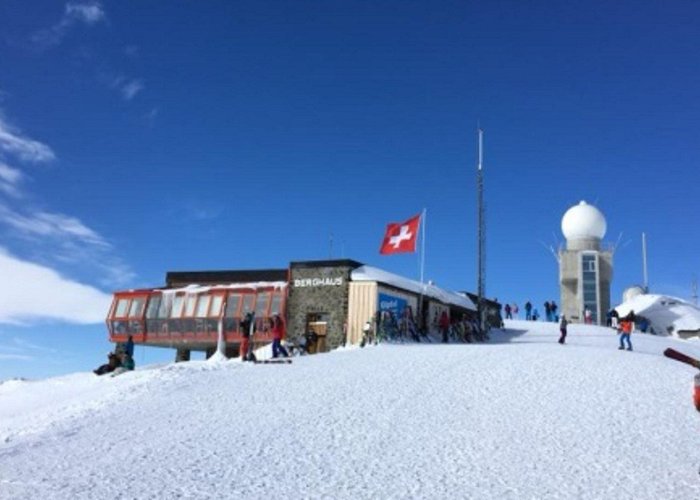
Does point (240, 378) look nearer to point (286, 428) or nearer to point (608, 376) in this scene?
point (286, 428)

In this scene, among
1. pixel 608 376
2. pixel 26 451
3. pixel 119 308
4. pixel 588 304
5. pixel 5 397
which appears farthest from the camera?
pixel 588 304

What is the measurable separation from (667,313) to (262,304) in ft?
104

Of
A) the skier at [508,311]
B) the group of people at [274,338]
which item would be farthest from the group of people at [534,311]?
the group of people at [274,338]

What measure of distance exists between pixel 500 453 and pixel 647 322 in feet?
132

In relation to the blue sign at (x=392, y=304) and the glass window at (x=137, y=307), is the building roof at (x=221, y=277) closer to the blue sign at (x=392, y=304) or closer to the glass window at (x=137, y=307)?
the glass window at (x=137, y=307)

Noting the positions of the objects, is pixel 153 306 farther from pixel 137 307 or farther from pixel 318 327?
pixel 318 327

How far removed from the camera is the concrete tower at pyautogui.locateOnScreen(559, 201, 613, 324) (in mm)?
49719

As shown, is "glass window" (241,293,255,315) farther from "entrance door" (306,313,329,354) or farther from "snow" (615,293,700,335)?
"snow" (615,293,700,335)

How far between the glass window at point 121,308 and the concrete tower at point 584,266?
105ft

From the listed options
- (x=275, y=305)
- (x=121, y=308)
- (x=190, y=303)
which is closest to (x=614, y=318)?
(x=275, y=305)

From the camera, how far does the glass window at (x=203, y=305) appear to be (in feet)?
109

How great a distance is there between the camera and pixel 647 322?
152 feet

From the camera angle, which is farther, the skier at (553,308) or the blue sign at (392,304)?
the skier at (553,308)

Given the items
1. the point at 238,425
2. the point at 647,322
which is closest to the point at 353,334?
the point at 238,425
